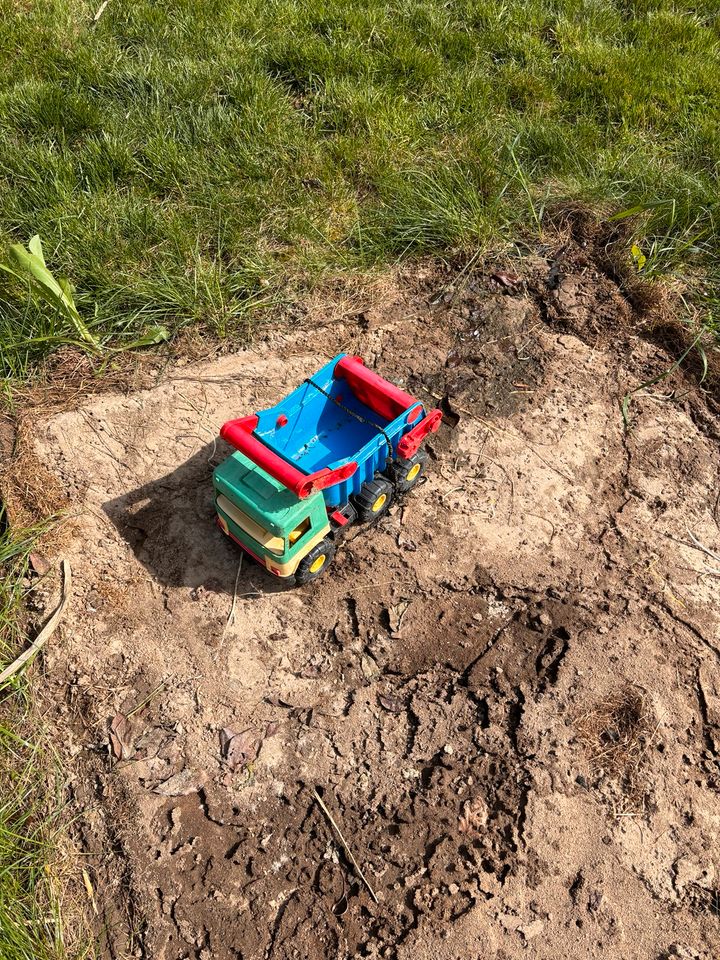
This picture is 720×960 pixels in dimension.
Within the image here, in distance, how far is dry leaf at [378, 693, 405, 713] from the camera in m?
2.47

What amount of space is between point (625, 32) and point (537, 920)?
205 inches

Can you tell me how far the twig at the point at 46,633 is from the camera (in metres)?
2.49

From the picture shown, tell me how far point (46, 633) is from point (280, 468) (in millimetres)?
1126

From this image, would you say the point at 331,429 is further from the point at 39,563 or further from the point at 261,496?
the point at 39,563

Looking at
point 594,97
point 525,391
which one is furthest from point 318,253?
point 594,97

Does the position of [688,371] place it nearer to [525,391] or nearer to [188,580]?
[525,391]

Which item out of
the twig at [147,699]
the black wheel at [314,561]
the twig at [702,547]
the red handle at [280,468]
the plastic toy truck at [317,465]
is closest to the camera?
the red handle at [280,468]

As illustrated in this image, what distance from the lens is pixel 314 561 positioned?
2.62 metres

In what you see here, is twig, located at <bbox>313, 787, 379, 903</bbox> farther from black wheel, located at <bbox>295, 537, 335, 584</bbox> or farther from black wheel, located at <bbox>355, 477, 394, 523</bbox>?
black wheel, located at <bbox>355, 477, 394, 523</bbox>

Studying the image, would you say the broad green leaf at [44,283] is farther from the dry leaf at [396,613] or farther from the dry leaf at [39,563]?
the dry leaf at [396,613]

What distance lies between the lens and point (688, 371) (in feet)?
11.2

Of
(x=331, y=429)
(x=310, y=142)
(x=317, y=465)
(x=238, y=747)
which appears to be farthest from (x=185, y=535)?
(x=310, y=142)

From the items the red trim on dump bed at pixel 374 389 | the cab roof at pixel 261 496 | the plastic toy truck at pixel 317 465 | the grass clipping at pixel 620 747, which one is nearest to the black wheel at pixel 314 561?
the plastic toy truck at pixel 317 465

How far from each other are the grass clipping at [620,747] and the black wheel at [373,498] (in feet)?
3.48
